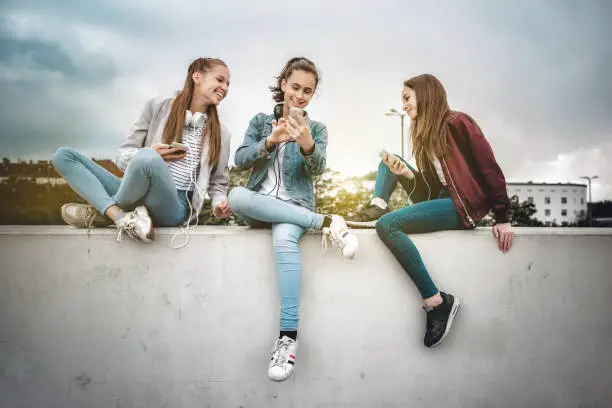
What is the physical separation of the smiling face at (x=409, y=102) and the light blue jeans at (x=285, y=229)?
2.84 ft

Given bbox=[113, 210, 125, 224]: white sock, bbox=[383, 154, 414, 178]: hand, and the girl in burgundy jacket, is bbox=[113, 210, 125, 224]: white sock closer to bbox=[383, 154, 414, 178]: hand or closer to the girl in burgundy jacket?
the girl in burgundy jacket

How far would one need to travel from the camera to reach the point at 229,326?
2596mm

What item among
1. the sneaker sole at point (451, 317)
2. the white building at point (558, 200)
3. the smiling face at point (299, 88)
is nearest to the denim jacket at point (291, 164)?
the smiling face at point (299, 88)

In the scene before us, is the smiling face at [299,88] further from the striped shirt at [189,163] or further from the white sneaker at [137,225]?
the white sneaker at [137,225]

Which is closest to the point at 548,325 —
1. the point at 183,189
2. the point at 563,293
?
the point at 563,293

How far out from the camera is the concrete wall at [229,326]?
2572 mm

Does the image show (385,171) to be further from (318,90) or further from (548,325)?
(548,325)

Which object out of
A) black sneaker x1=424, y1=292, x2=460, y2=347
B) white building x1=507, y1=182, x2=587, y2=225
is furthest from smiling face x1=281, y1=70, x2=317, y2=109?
white building x1=507, y1=182, x2=587, y2=225

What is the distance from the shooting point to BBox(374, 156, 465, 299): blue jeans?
2543mm

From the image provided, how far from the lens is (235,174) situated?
41.8 feet

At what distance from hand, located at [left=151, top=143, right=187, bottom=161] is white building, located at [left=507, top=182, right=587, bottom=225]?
58.5 metres

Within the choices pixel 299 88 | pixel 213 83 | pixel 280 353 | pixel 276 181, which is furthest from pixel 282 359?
pixel 213 83

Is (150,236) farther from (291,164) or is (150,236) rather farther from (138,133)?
(291,164)

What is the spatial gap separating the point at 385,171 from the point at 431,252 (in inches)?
22.5
